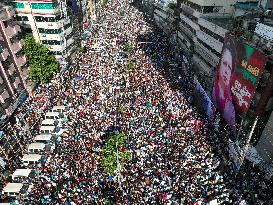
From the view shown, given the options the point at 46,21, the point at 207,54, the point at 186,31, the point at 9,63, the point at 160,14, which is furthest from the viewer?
the point at 160,14

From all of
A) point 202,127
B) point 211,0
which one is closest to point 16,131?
point 202,127

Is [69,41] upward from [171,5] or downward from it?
downward

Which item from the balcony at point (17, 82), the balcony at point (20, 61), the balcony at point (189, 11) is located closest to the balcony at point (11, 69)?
the balcony at point (20, 61)

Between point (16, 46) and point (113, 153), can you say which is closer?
point (113, 153)

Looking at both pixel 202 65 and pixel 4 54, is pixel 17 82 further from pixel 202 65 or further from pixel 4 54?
pixel 202 65

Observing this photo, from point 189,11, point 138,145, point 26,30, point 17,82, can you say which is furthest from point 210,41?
point 26,30

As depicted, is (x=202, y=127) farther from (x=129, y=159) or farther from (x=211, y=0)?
(x=211, y=0)

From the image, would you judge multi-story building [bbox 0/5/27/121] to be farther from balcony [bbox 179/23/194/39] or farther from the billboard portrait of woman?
balcony [bbox 179/23/194/39]

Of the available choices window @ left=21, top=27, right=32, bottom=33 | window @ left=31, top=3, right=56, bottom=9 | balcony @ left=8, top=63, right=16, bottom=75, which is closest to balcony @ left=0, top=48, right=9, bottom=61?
balcony @ left=8, top=63, right=16, bottom=75
